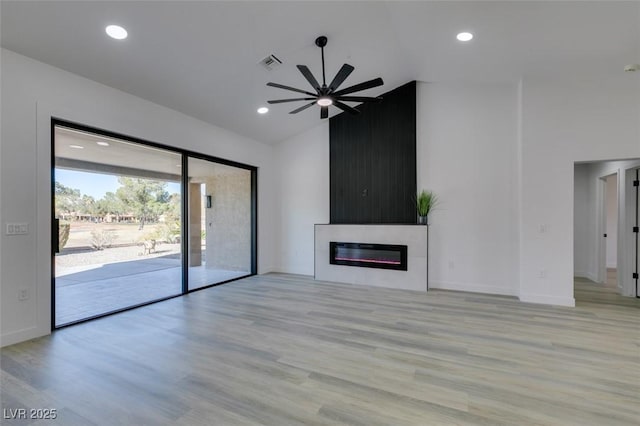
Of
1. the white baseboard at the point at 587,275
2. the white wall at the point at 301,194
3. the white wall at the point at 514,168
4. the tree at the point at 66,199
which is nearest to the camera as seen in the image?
the tree at the point at 66,199

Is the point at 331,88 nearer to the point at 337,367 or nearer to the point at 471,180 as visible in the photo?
→ the point at 337,367

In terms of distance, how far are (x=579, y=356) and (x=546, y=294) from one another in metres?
1.99

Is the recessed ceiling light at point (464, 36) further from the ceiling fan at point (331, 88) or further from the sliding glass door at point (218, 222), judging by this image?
the sliding glass door at point (218, 222)

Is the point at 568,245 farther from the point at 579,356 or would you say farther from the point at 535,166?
the point at 579,356

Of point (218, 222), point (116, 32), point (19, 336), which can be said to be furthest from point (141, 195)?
point (116, 32)

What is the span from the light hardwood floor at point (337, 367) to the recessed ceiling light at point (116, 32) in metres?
3.24

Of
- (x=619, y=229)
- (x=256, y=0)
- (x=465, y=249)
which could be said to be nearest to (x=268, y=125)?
(x=256, y=0)

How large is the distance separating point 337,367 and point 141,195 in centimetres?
382

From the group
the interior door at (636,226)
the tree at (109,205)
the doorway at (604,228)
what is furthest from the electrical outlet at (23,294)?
the interior door at (636,226)

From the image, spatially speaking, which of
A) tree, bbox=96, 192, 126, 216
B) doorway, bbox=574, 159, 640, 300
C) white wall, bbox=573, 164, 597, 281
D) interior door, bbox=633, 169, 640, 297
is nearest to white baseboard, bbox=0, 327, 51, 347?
tree, bbox=96, 192, 126, 216

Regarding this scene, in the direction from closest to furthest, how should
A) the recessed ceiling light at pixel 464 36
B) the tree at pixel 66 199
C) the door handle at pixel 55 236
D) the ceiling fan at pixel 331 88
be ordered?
the ceiling fan at pixel 331 88
the door handle at pixel 55 236
the tree at pixel 66 199
the recessed ceiling light at pixel 464 36

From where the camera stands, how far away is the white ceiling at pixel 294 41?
2.98 m

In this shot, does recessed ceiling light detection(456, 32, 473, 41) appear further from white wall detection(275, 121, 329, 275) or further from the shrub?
the shrub

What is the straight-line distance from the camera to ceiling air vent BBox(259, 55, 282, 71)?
4000mm
